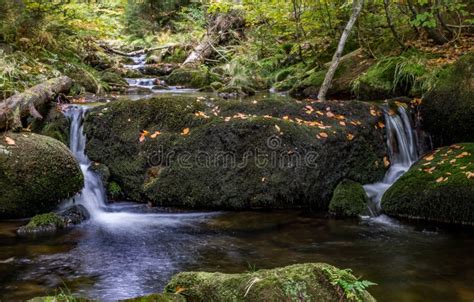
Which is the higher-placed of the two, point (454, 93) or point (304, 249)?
point (454, 93)

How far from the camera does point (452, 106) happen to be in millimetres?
7199

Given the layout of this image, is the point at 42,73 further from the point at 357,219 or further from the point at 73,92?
the point at 357,219

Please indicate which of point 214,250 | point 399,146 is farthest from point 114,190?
point 399,146

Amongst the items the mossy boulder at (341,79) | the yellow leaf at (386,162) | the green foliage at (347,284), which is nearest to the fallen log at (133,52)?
the mossy boulder at (341,79)

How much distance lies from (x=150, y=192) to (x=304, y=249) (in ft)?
8.66

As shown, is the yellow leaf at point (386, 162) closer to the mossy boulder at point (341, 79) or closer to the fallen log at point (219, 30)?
the mossy boulder at point (341, 79)

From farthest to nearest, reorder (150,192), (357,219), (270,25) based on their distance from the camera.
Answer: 1. (270,25)
2. (150,192)
3. (357,219)

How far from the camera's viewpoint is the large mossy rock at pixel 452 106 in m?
7.04

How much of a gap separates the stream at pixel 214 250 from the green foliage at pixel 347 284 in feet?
4.61

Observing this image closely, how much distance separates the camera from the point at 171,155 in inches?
264

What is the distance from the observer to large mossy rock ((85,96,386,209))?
21.3 feet

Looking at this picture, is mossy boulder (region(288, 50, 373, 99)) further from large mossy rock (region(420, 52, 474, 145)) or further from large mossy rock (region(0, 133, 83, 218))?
large mossy rock (region(0, 133, 83, 218))

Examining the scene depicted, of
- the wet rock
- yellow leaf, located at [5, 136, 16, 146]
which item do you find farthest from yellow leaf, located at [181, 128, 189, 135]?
the wet rock

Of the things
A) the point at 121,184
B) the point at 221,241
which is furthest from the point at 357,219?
the point at 121,184
